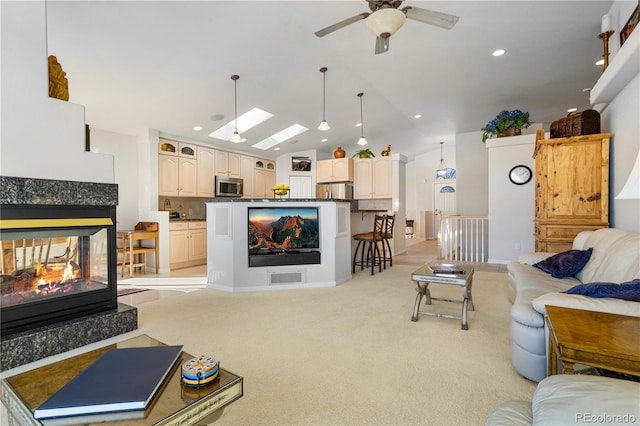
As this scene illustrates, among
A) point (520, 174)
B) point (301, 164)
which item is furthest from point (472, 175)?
point (301, 164)

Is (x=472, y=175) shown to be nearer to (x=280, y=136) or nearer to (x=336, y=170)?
(x=336, y=170)

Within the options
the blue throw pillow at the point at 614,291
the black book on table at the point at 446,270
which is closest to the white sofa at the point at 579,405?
the blue throw pillow at the point at 614,291

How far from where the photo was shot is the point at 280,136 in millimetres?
7523

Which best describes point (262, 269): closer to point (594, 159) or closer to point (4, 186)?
point (4, 186)

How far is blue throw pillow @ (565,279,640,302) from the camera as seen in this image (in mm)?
1666

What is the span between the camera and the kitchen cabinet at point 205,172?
671 cm

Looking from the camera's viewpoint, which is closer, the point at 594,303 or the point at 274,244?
the point at 594,303

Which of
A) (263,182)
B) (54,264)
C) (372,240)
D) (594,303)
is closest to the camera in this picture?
(594,303)

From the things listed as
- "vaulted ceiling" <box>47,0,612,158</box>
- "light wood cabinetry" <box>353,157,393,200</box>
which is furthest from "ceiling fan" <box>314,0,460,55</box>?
"light wood cabinetry" <box>353,157,393,200</box>

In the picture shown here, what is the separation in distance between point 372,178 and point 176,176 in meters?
4.06

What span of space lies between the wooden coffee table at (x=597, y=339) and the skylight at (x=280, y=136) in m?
6.46

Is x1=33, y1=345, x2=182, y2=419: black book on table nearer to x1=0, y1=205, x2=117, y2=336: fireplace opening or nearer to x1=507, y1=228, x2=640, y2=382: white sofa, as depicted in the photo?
x1=0, y1=205, x2=117, y2=336: fireplace opening

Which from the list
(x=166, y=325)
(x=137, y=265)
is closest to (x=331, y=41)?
(x=166, y=325)

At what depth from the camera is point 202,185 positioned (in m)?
6.75
